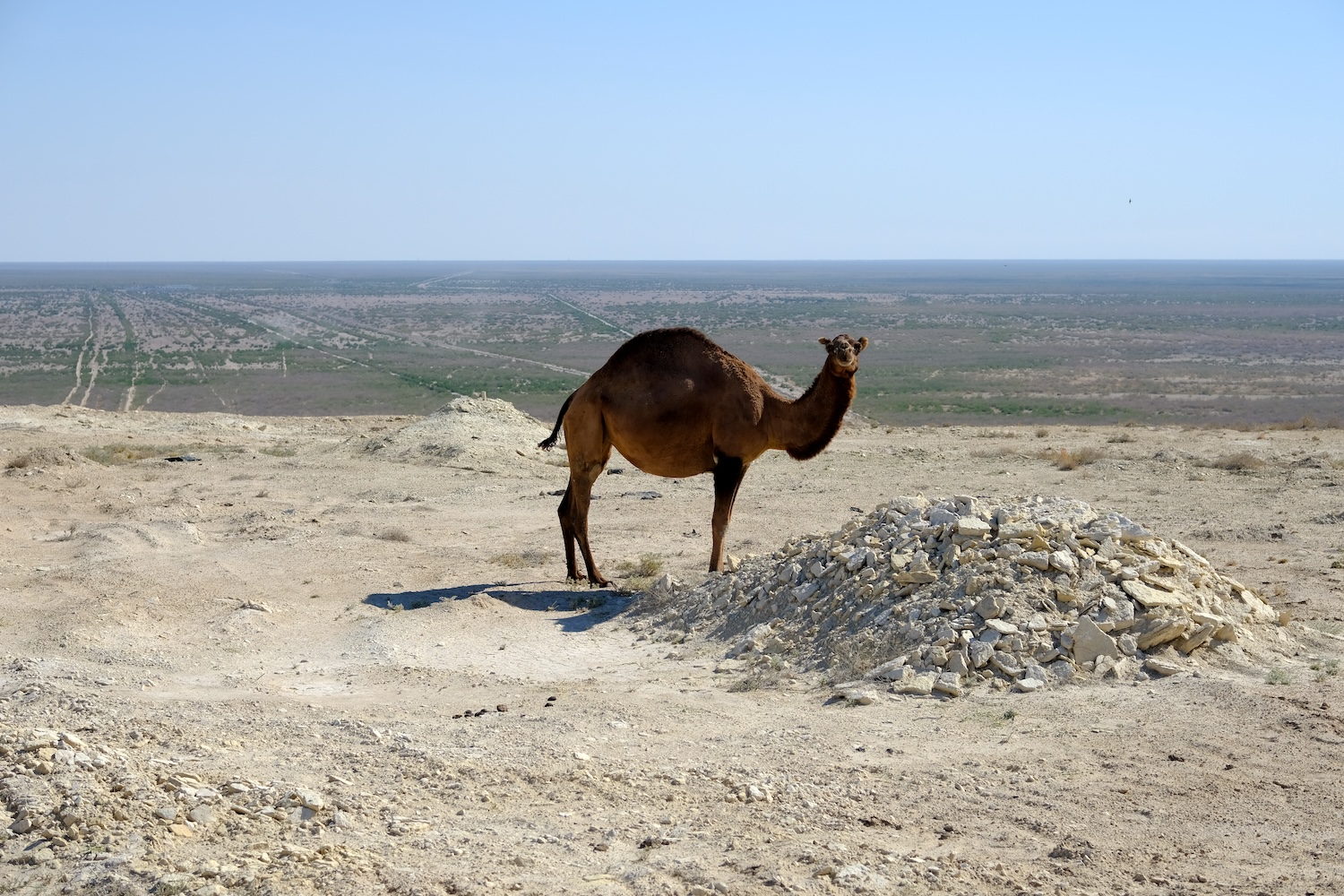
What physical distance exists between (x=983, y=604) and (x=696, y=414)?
4170 millimetres

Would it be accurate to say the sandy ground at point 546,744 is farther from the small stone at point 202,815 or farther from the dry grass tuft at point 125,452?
the dry grass tuft at point 125,452

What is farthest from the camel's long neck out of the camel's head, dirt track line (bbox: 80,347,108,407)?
dirt track line (bbox: 80,347,108,407)

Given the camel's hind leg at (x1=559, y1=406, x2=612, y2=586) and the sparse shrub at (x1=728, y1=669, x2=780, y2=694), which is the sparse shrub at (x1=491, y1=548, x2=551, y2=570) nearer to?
the camel's hind leg at (x1=559, y1=406, x2=612, y2=586)

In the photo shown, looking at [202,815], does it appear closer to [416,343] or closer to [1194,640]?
[1194,640]

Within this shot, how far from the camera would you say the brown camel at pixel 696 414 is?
40.5 ft

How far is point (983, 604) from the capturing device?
30.2ft

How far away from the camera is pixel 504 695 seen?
9.07 m

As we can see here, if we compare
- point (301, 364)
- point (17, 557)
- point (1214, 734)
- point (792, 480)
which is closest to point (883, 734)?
point (1214, 734)

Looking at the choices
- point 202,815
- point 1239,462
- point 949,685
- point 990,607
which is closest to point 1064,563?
point 990,607

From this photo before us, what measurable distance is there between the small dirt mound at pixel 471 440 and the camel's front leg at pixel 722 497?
8.74 m

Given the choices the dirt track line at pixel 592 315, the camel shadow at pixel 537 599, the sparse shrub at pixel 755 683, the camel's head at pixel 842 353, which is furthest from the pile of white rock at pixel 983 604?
the dirt track line at pixel 592 315

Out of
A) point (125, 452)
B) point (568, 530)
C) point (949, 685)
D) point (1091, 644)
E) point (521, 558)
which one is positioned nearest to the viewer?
point (949, 685)

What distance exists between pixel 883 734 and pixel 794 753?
28.4 inches

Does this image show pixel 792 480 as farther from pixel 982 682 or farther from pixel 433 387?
pixel 433 387
